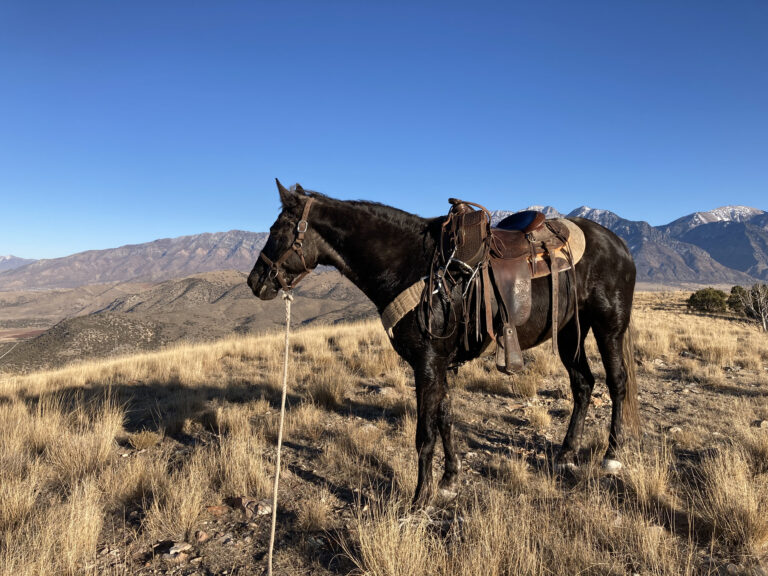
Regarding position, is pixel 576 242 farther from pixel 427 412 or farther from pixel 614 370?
pixel 427 412

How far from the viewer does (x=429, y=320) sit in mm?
3244

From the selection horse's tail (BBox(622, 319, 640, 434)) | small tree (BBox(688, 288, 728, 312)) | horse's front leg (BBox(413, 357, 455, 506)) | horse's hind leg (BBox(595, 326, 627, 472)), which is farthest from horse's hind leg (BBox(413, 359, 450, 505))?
small tree (BBox(688, 288, 728, 312))

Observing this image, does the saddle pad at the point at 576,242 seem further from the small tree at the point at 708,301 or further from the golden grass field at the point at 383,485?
the small tree at the point at 708,301

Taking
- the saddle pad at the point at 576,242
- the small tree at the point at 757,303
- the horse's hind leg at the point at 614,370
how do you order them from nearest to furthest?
the saddle pad at the point at 576,242 → the horse's hind leg at the point at 614,370 → the small tree at the point at 757,303

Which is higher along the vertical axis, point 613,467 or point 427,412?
point 427,412

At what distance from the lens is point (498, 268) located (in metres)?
3.54

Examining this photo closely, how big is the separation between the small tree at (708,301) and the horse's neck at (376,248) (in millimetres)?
29139

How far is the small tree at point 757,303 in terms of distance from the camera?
18.5m

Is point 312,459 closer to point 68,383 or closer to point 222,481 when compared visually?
point 222,481

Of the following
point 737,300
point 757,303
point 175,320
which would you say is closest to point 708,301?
point 737,300

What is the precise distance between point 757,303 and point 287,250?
26.4 meters

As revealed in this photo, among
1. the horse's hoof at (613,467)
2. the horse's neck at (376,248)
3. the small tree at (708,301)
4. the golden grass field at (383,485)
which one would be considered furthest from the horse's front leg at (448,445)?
the small tree at (708,301)

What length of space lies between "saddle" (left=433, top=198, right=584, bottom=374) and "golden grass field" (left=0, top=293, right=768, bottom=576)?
1.30m

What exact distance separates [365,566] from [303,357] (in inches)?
310
